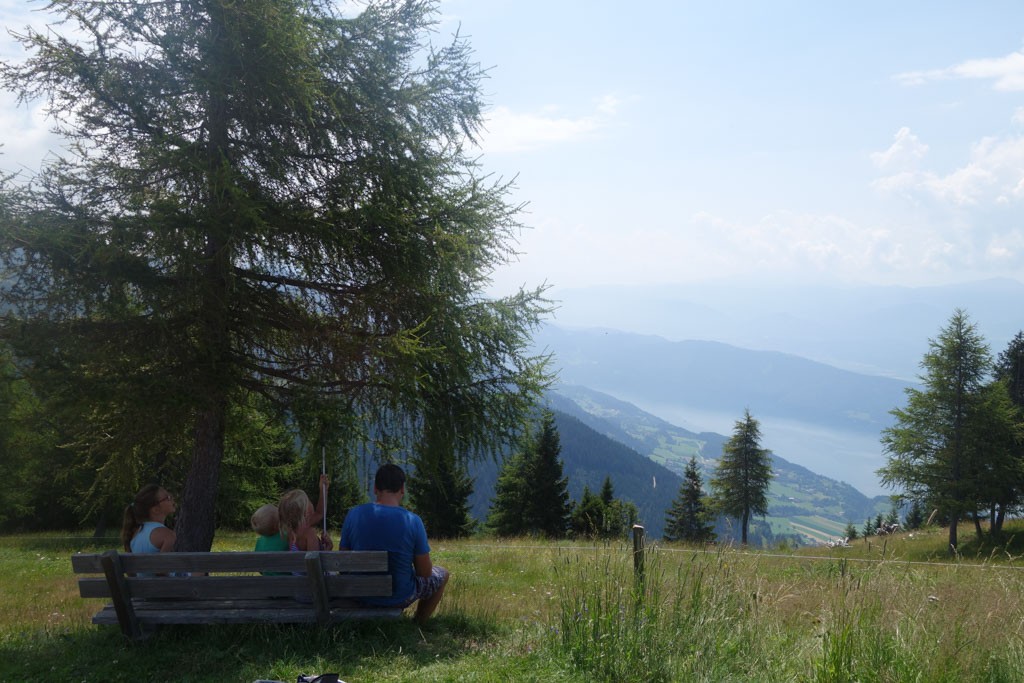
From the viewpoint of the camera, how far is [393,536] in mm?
5805

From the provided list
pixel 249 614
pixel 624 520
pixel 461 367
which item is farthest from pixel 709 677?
pixel 461 367

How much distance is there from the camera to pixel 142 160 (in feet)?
24.8

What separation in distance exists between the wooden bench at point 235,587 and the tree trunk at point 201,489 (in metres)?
2.31

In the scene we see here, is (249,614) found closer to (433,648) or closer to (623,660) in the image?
(433,648)

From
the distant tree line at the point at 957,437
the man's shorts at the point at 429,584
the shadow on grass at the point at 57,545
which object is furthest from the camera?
the distant tree line at the point at 957,437

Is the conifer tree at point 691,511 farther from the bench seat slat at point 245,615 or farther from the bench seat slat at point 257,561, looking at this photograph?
the bench seat slat at point 257,561

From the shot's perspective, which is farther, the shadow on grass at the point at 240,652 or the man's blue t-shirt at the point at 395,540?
the man's blue t-shirt at the point at 395,540

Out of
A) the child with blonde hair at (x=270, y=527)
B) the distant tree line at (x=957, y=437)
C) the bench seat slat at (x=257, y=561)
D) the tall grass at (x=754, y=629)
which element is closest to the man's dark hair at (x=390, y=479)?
the bench seat slat at (x=257, y=561)

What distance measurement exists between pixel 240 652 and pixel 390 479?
1689mm

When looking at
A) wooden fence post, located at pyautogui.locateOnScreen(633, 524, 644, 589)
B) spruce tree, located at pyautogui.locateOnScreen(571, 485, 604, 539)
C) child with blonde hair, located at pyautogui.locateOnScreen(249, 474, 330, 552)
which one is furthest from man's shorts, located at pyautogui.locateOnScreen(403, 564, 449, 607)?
spruce tree, located at pyautogui.locateOnScreen(571, 485, 604, 539)

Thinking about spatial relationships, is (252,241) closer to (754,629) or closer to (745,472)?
(754,629)

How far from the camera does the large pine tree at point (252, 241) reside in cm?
682

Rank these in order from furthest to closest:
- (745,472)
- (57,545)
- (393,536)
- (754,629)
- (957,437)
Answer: (745,472), (957,437), (57,545), (393,536), (754,629)

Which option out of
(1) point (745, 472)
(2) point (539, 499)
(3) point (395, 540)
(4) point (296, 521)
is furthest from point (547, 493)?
(3) point (395, 540)
